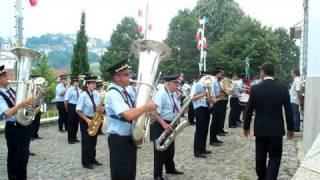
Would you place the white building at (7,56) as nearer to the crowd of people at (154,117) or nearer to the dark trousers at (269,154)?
the crowd of people at (154,117)

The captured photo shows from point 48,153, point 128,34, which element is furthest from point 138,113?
point 128,34

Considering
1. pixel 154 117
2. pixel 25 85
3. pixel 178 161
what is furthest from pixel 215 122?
pixel 25 85

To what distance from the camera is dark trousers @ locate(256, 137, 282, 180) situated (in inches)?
273

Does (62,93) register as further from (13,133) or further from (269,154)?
(269,154)

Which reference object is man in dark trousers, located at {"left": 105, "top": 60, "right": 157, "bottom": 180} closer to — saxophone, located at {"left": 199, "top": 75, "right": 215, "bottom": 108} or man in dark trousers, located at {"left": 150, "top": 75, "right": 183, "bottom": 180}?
man in dark trousers, located at {"left": 150, "top": 75, "right": 183, "bottom": 180}

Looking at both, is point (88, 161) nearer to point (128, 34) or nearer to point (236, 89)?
point (236, 89)

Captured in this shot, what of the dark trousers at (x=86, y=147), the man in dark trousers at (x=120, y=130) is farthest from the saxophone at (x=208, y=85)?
the man in dark trousers at (x=120, y=130)

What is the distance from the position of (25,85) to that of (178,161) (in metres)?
3.89

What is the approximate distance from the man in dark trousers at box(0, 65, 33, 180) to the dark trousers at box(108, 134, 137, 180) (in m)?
1.88

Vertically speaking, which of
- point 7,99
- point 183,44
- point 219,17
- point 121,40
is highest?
point 219,17

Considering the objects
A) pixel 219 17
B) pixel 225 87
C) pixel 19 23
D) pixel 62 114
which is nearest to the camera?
pixel 225 87

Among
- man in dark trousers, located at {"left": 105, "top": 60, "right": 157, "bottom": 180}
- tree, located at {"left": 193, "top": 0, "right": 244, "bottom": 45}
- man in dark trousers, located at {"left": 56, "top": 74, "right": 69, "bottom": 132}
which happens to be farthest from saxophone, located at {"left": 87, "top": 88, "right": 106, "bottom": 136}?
tree, located at {"left": 193, "top": 0, "right": 244, "bottom": 45}

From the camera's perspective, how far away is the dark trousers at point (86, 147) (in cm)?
912

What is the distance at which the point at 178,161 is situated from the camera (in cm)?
968
